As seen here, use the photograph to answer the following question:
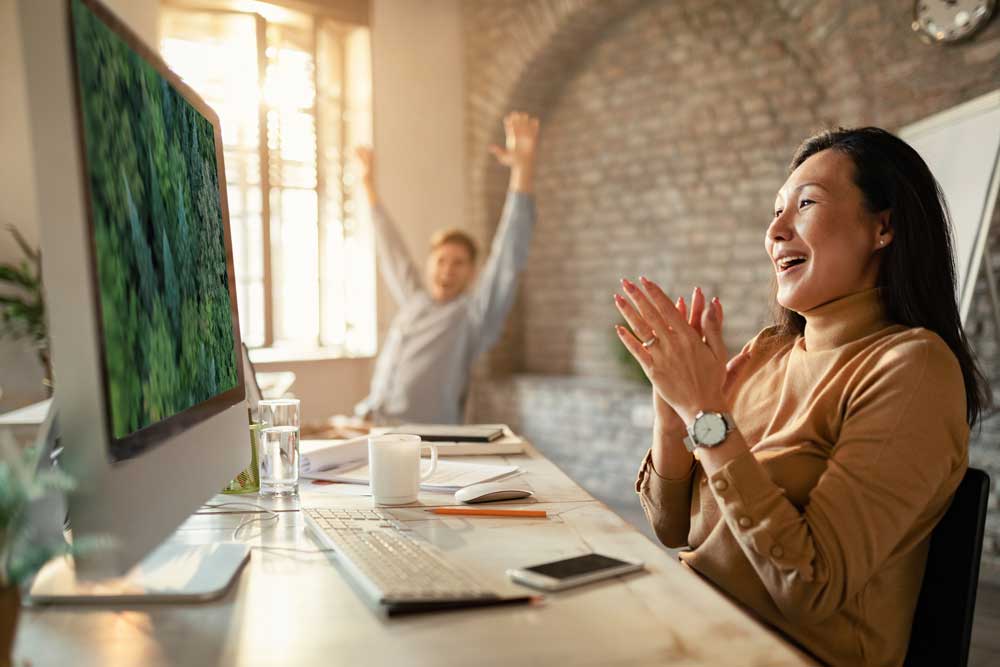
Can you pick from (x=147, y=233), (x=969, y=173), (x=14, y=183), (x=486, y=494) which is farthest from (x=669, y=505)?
(x=14, y=183)

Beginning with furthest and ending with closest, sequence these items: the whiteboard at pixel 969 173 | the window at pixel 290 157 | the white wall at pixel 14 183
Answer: the window at pixel 290 157 < the white wall at pixel 14 183 < the whiteboard at pixel 969 173

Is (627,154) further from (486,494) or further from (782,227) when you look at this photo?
(486,494)

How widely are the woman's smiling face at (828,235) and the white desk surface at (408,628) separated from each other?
0.51 meters

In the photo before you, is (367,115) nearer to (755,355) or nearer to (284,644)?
(755,355)

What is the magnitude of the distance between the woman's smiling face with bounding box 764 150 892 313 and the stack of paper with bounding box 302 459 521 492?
59 cm

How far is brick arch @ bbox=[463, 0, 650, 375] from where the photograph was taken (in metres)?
4.85

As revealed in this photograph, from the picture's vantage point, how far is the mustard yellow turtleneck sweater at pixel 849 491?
1055 mm

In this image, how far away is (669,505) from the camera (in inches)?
57.1

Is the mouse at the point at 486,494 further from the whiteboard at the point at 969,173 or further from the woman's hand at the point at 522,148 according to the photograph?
the woman's hand at the point at 522,148

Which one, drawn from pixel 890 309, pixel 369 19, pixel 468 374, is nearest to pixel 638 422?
pixel 468 374

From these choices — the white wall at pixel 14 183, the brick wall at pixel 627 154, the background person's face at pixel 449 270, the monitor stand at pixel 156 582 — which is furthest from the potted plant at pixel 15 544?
the white wall at pixel 14 183

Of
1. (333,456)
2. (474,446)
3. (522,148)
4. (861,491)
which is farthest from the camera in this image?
(522,148)

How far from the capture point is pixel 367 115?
510cm

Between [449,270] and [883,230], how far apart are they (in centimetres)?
251
